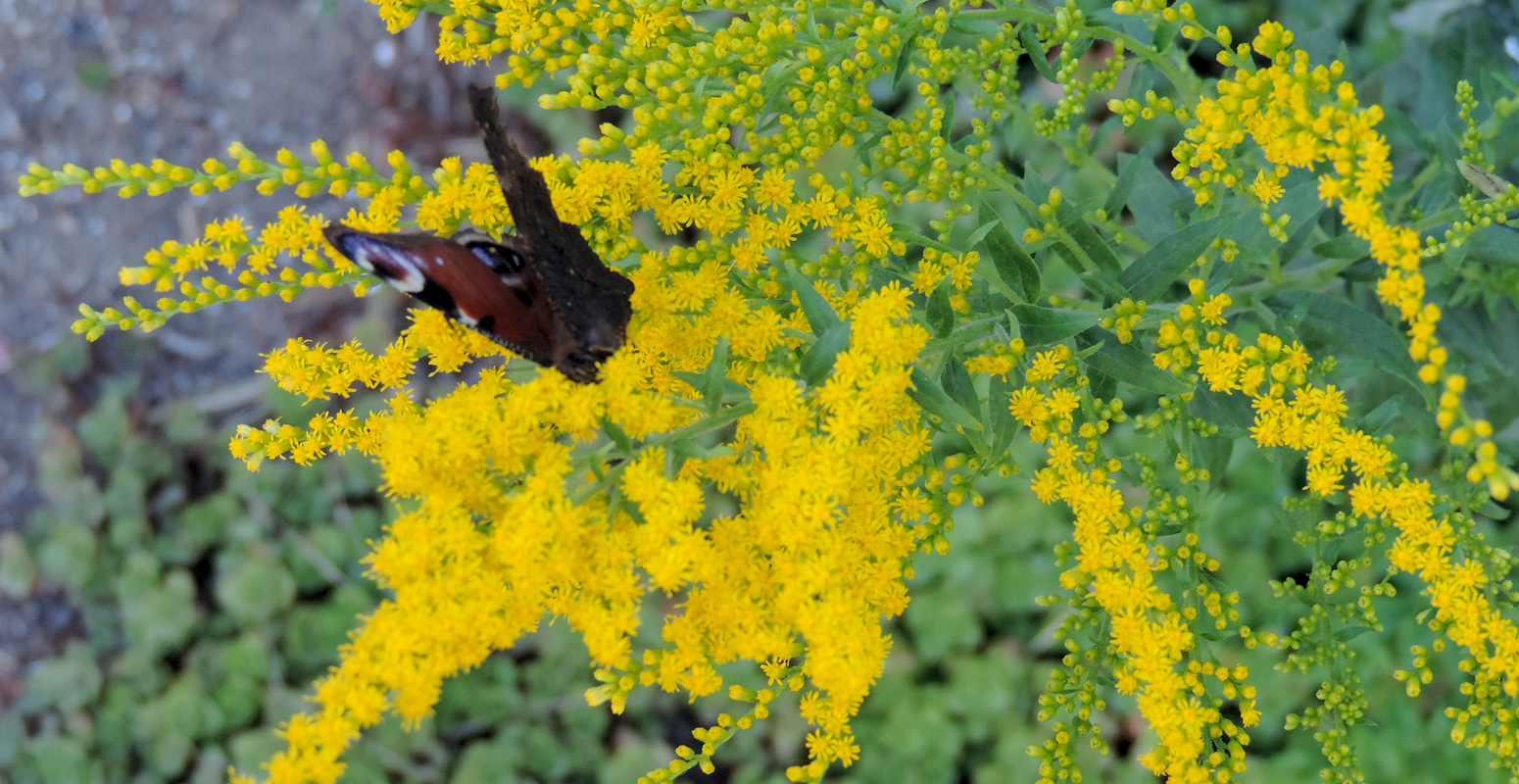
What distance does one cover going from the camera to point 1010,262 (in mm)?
1937

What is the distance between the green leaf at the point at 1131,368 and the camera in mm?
1887

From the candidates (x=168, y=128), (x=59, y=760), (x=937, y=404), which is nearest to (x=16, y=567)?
(x=59, y=760)

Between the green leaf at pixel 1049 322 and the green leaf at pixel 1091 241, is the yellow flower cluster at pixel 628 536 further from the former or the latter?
→ the green leaf at pixel 1091 241

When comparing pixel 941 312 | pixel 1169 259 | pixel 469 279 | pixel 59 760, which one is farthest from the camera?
pixel 59 760

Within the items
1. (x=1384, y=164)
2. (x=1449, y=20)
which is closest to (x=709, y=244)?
(x=1384, y=164)

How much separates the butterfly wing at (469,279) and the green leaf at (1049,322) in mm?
818

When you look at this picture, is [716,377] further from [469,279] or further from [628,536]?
[469,279]

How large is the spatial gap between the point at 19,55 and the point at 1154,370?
197 inches

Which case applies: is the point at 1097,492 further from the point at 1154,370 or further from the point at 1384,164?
the point at 1384,164

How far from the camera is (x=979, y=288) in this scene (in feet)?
6.86

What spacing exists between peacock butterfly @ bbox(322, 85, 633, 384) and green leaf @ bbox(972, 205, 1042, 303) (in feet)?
2.20

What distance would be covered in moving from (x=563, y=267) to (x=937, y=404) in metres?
0.65

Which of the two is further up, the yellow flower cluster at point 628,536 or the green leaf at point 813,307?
the green leaf at point 813,307

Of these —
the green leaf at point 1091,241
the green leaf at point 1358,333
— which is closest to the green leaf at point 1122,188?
the green leaf at point 1091,241
